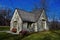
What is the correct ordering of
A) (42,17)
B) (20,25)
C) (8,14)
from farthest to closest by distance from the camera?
1. (8,14)
2. (42,17)
3. (20,25)

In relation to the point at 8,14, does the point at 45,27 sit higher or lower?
lower

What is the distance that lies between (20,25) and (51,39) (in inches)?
622

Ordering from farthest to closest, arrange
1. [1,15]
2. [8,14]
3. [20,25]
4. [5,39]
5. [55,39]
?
[8,14], [1,15], [20,25], [5,39], [55,39]

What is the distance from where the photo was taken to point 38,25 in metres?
41.5

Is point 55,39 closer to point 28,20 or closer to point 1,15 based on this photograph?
point 28,20

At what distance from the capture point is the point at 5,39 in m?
28.4

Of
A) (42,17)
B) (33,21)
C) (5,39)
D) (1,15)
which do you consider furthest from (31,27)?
(1,15)

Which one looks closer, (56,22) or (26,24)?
(26,24)

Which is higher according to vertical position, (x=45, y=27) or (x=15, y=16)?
(x=15, y=16)

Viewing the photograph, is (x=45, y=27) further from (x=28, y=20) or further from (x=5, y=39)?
(x=5, y=39)

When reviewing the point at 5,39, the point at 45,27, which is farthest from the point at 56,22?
the point at 5,39

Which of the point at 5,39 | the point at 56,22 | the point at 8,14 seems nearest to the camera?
the point at 5,39

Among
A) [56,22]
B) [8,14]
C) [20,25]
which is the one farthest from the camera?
[8,14]

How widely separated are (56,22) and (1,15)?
27901mm
